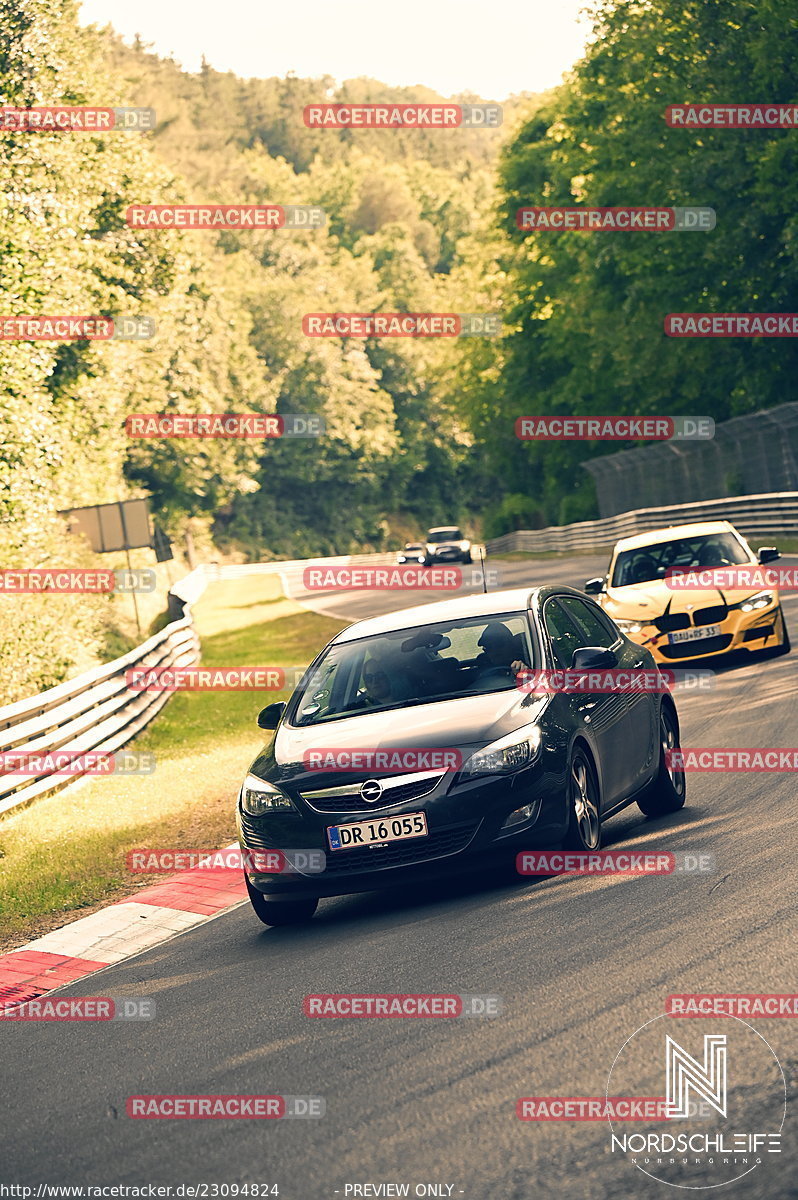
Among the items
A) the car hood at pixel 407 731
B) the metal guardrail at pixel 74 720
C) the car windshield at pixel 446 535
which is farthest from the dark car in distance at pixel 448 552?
the car hood at pixel 407 731

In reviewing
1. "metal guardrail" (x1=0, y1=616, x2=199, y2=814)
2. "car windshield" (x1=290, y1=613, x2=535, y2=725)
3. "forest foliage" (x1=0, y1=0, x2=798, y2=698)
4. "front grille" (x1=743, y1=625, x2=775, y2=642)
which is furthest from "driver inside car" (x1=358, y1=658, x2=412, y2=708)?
"forest foliage" (x1=0, y1=0, x2=798, y2=698)

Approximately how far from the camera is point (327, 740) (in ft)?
28.3

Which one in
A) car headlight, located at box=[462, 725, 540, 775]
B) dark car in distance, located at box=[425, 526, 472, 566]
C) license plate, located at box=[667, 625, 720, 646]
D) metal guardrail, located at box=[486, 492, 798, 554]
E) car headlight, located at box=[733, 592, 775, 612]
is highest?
car headlight, located at box=[462, 725, 540, 775]

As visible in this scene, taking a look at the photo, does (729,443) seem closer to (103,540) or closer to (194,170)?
(103,540)

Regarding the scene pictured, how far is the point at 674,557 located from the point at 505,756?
35.0 ft

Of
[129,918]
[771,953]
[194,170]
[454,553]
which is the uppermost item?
[194,170]

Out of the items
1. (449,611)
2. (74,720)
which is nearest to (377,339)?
(74,720)

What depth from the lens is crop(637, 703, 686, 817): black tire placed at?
10180 mm

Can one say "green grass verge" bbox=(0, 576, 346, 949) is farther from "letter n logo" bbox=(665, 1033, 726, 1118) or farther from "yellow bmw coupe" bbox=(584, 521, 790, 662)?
"letter n logo" bbox=(665, 1033, 726, 1118)

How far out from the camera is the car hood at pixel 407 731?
827cm

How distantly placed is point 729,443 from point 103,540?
1664 cm

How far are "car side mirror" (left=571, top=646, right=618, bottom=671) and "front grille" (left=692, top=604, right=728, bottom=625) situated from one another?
25.8ft

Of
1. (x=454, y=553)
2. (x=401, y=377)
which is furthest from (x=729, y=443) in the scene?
(x=401, y=377)

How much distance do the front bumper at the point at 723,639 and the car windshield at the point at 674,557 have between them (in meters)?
1.15
